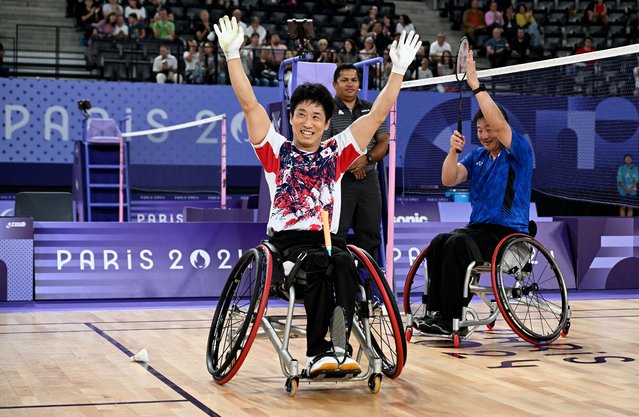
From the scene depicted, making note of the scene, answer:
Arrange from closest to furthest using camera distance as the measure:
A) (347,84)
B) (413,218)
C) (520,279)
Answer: (520,279)
(347,84)
(413,218)

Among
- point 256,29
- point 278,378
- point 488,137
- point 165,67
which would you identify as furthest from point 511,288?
point 256,29

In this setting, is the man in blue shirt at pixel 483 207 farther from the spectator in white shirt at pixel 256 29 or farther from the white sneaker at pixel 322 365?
the spectator in white shirt at pixel 256 29

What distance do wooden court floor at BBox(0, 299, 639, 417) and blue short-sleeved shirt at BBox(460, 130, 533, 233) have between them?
0.86 m

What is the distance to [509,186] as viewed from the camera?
6.82 meters

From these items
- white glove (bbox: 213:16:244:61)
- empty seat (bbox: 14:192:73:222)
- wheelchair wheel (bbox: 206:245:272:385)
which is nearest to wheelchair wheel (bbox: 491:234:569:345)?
wheelchair wheel (bbox: 206:245:272:385)

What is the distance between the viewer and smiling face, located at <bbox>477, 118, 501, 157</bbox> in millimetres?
6855

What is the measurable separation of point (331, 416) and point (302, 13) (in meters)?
16.1

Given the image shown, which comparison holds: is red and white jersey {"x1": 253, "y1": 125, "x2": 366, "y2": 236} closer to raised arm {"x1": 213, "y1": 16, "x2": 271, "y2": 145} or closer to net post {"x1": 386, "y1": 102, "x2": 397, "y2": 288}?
raised arm {"x1": 213, "y1": 16, "x2": 271, "y2": 145}

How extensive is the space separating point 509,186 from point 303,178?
206 cm

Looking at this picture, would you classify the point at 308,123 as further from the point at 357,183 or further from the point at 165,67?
the point at 165,67

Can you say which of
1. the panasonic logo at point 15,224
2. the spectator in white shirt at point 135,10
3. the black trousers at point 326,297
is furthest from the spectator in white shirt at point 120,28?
the black trousers at point 326,297

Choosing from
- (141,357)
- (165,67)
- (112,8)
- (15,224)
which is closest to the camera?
(141,357)

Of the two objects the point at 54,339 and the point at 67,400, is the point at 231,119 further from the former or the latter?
the point at 67,400

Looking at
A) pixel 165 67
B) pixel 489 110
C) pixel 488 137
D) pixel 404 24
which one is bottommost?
pixel 488 137
